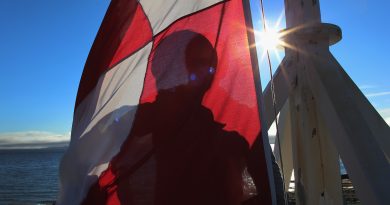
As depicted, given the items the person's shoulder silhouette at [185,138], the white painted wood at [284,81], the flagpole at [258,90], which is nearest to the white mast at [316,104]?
the white painted wood at [284,81]

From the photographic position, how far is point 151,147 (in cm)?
274

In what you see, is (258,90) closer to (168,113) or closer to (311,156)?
(168,113)

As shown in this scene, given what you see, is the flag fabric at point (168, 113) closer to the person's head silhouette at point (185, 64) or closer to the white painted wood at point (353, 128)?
the person's head silhouette at point (185, 64)

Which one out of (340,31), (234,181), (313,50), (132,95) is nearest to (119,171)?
(132,95)

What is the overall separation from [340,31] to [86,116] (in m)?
2.09

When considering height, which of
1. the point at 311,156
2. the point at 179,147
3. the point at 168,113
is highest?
the point at 168,113

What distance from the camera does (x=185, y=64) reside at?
2.94 meters

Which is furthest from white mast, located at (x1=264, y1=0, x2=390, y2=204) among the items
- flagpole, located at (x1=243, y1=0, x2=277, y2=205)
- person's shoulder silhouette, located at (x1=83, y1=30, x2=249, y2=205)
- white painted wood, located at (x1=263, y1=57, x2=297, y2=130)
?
person's shoulder silhouette, located at (x1=83, y1=30, x2=249, y2=205)

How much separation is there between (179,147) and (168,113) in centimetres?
27

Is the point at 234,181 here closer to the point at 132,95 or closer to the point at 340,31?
the point at 132,95

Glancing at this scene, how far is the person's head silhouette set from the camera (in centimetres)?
284

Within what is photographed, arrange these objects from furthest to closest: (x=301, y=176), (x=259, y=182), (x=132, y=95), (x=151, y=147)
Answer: (x=301, y=176)
(x=132, y=95)
(x=151, y=147)
(x=259, y=182)

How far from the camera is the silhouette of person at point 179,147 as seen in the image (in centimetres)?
258

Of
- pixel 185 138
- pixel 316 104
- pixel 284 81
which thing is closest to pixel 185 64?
pixel 185 138
